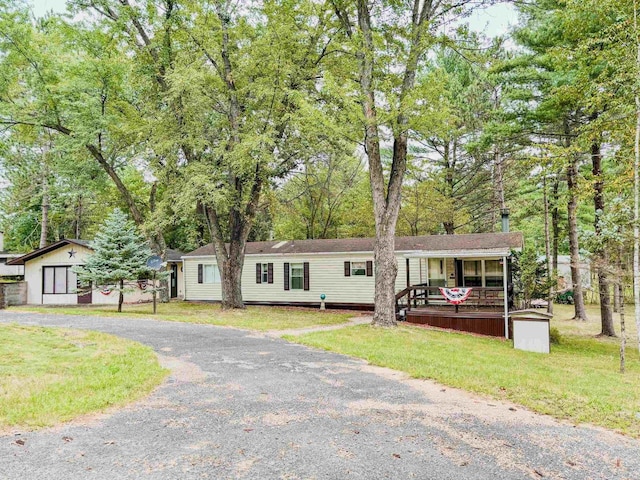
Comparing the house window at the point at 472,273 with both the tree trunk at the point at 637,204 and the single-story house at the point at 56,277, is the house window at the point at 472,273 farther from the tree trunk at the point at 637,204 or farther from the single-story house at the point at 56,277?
the single-story house at the point at 56,277

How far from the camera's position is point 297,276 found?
20.0 meters

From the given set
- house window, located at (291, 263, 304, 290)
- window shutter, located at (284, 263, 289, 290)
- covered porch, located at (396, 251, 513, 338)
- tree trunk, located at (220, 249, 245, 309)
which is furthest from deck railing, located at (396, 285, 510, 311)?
tree trunk, located at (220, 249, 245, 309)

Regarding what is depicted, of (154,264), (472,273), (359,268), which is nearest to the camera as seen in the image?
(154,264)

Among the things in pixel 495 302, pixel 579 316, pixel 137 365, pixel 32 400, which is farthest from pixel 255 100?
pixel 579 316

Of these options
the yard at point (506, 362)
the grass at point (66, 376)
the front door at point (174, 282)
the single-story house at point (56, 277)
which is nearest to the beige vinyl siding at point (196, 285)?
the front door at point (174, 282)

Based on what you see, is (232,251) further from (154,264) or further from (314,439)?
(314,439)

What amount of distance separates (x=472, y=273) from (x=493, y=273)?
2.47 ft

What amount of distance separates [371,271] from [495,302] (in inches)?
219

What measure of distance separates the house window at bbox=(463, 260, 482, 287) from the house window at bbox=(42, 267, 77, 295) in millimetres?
17418

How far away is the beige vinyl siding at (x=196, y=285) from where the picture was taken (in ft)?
71.1

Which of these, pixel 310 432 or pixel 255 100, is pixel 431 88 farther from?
pixel 310 432

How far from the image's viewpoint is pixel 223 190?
602 inches

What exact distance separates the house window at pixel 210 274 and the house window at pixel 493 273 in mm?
12064

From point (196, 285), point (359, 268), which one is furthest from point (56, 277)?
point (359, 268)
